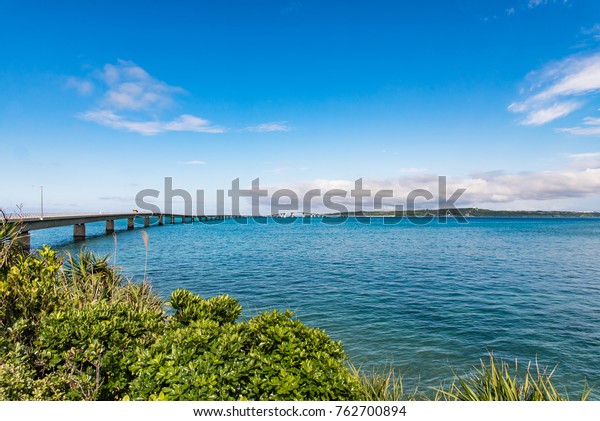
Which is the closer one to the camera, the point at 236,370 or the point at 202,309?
the point at 236,370

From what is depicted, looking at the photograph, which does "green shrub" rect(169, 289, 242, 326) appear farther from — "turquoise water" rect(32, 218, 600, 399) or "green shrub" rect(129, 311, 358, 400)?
"turquoise water" rect(32, 218, 600, 399)

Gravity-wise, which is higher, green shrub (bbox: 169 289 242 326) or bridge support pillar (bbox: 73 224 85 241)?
green shrub (bbox: 169 289 242 326)

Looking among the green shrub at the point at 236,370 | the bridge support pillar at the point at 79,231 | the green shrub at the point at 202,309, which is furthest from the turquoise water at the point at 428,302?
the bridge support pillar at the point at 79,231

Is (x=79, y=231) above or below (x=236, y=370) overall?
below

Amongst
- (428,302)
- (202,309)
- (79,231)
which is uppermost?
(202,309)

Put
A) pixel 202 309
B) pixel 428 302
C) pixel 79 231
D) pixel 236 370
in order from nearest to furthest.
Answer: pixel 236 370, pixel 202 309, pixel 428 302, pixel 79 231

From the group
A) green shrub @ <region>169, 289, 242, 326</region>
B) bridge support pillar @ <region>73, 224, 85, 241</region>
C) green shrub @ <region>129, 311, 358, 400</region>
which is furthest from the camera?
bridge support pillar @ <region>73, 224, 85, 241</region>

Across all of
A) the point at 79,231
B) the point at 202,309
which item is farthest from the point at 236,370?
the point at 79,231

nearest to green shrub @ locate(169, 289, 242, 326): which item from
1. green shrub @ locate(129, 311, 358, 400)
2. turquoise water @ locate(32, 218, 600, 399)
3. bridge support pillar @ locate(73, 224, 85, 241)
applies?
green shrub @ locate(129, 311, 358, 400)

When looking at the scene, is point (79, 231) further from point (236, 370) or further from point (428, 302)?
point (236, 370)
